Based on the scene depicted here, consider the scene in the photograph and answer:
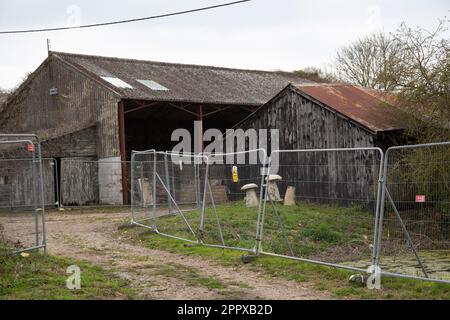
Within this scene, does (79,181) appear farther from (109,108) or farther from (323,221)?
(323,221)

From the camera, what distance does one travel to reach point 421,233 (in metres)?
9.02

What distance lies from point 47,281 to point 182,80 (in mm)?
25109

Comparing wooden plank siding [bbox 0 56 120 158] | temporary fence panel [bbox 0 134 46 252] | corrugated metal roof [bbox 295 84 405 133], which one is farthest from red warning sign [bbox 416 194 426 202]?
wooden plank siding [bbox 0 56 120 158]

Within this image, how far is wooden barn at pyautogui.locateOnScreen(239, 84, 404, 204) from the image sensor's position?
19391 mm

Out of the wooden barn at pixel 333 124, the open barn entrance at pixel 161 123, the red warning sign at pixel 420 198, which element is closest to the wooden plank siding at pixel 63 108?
the open barn entrance at pixel 161 123

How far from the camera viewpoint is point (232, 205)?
17625 mm

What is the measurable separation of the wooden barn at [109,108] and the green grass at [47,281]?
17.2 m

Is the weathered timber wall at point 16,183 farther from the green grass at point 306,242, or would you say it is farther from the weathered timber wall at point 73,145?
the weathered timber wall at point 73,145

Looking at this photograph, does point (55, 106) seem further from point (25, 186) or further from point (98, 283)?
point (98, 283)

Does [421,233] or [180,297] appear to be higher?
[421,233]

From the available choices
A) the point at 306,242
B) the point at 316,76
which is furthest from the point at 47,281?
the point at 316,76

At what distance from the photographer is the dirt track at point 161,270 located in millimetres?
8273

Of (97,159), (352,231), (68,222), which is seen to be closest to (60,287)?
(352,231)

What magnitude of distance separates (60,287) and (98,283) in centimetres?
62
